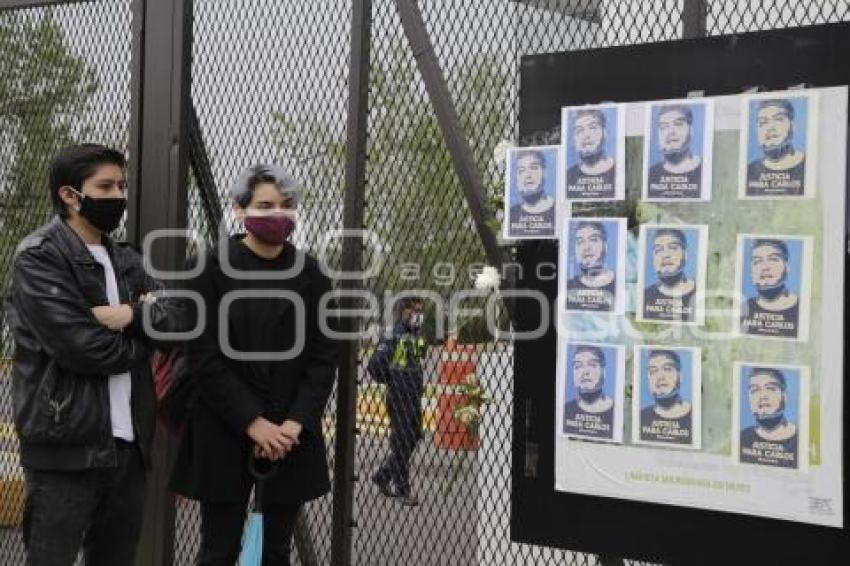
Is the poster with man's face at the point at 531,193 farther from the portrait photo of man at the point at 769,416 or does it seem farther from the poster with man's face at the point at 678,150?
the portrait photo of man at the point at 769,416

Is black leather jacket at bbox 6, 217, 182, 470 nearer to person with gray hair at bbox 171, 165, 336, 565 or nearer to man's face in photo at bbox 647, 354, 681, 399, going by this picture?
person with gray hair at bbox 171, 165, 336, 565

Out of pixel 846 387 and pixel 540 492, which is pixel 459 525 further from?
pixel 846 387

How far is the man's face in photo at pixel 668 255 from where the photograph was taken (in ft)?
11.8

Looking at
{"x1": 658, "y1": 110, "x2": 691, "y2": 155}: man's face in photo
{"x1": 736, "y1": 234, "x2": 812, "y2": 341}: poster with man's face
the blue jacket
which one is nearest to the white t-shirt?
the blue jacket

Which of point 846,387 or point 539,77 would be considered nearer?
point 846,387

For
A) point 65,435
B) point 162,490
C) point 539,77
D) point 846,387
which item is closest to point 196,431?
point 65,435

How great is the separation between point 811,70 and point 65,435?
8.39 ft

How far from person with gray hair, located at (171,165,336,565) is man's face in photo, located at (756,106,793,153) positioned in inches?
62.5

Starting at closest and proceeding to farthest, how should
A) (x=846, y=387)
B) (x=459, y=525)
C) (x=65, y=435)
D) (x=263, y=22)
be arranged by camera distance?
1. (x=846, y=387)
2. (x=65, y=435)
3. (x=459, y=525)
4. (x=263, y=22)

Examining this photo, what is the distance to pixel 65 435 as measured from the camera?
12.6ft

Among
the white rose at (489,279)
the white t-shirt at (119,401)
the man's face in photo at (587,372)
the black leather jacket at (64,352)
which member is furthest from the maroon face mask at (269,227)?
the man's face in photo at (587,372)

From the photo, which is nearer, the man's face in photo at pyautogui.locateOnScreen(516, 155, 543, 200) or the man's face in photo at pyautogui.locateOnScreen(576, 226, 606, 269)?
the man's face in photo at pyautogui.locateOnScreen(576, 226, 606, 269)

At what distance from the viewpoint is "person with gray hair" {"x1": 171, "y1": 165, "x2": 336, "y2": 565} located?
13.1ft

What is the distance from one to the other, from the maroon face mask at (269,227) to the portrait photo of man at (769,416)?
1.57 m
